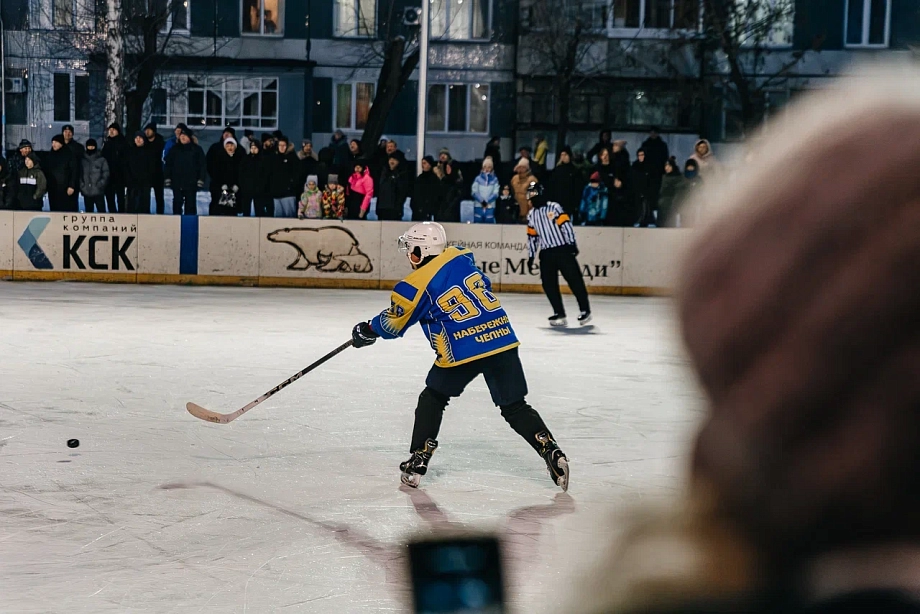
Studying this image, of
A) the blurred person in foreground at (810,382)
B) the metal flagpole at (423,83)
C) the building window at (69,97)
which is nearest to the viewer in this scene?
the blurred person in foreground at (810,382)

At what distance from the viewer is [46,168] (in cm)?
1803

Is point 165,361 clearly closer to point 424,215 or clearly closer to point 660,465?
point 660,465

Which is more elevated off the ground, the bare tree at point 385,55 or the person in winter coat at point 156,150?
the bare tree at point 385,55

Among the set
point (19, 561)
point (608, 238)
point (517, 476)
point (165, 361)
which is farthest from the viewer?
point (608, 238)

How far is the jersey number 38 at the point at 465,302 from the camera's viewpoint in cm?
622

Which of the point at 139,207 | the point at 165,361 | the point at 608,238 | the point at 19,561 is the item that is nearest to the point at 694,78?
the point at 608,238

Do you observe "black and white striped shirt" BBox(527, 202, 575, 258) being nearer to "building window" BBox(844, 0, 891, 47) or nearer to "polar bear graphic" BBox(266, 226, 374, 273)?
"polar bear graphic" BBox(266, 226, 374, 273)

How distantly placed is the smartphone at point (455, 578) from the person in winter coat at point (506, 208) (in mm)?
16770

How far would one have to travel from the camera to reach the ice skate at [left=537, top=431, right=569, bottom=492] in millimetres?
6379

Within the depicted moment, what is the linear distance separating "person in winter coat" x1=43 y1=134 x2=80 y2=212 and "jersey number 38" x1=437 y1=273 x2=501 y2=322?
1290 centimetres

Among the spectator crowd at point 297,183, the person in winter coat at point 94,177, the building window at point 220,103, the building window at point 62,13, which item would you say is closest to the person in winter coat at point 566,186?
the spectator crowd at point 297,183

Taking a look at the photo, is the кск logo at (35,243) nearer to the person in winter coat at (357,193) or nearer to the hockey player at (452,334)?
the person in winter coat at (357,193)

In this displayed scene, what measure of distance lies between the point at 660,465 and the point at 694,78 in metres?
26.3

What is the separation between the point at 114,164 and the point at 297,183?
2.62 metres
